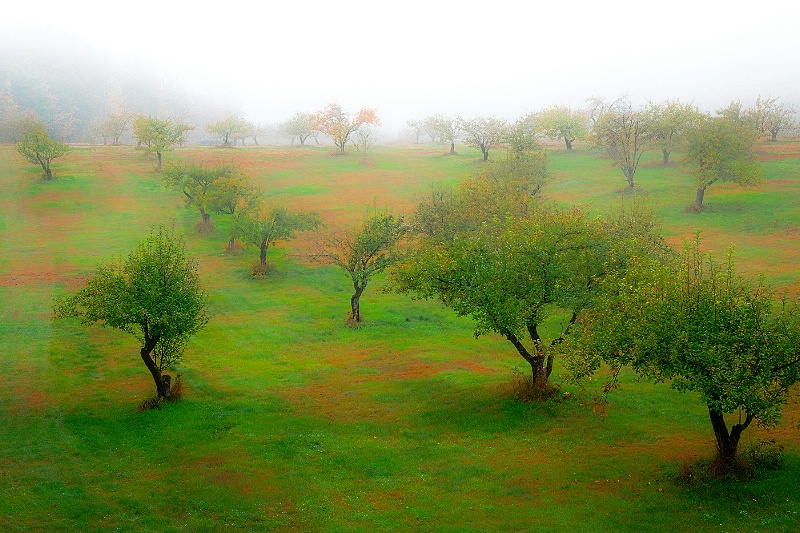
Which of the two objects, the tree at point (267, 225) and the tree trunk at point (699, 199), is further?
the tree trunk at point (699, 199)

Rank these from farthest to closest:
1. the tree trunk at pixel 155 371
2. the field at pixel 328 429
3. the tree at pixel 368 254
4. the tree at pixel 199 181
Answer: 1. the tree at pixel 199 181
2. the tree at pixel 368 254
3. the tree trunk at pixel 155 371
4. the field at pixel 328 429

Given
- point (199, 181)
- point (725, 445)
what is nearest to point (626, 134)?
point (199, 181)

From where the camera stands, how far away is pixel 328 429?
2955 cm

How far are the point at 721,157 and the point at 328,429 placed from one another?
7156cm

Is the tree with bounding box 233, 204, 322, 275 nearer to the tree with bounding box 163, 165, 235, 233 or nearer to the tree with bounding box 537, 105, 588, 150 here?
the tree with bounding box 163, 165, 235, 233

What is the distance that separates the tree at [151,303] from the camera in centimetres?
3088

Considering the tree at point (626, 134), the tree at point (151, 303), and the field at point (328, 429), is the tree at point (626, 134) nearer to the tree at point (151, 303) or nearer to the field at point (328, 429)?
the field at point (328, 429)

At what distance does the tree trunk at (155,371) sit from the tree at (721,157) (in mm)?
73127

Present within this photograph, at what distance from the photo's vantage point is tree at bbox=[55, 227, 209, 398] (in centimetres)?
3088

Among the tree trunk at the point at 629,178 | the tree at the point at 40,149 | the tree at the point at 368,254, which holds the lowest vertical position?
the tree at the point at 368,254

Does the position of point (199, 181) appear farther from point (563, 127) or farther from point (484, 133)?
point (563, 127)

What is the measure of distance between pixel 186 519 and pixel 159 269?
17.1 meters

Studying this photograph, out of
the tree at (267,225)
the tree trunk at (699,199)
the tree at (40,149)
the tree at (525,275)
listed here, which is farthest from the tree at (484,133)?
the tree at (525,275)

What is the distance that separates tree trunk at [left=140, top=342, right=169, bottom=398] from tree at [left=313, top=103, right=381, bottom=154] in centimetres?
10413
